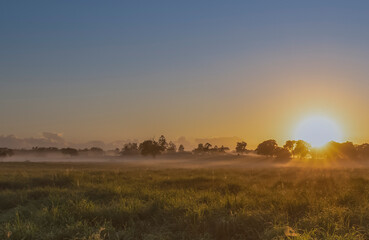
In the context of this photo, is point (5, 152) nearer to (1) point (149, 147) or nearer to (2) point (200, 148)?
(1) point (149, 147)

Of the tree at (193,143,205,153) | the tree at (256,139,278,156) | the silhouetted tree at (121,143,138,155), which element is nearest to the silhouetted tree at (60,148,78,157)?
the silhouetted tree at (121,143,138,155)

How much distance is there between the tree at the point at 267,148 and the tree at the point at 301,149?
976cm

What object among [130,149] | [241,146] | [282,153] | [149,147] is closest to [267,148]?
[282,153]

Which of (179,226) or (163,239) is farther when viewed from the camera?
(179,226)

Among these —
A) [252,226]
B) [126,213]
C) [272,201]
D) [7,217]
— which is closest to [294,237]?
[252,226]

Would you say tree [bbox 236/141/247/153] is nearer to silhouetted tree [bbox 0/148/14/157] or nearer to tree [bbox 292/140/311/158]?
tree [bbox 292/140/311/158]

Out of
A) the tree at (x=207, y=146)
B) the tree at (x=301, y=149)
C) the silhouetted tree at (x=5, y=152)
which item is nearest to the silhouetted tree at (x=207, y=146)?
the tree at (x=207, y=146)

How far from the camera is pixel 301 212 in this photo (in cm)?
945

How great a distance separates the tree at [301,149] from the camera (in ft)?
417

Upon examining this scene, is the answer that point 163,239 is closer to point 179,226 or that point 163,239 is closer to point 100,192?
point 179,226

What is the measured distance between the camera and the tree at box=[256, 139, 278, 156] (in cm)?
12312

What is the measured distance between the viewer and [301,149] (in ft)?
416

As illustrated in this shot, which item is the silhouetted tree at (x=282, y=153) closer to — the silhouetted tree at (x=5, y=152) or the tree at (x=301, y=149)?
the tree at (x=301, y=149)

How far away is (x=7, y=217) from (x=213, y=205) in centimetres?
669
